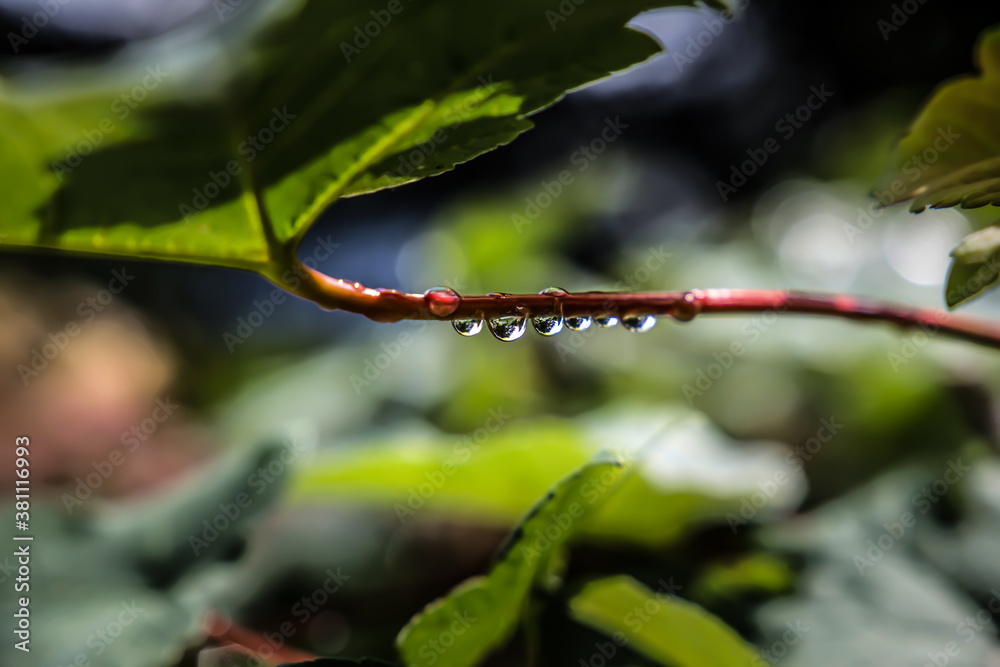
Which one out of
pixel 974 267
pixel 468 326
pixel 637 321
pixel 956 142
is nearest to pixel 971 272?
pixel 974 267

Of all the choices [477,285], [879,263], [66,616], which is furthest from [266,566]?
[879,263]

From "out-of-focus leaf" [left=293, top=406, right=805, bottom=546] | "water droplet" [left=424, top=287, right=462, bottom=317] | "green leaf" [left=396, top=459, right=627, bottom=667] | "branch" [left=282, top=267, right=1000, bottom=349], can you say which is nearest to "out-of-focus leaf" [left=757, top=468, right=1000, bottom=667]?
"out-of-focus leaf" [left=293, top=406, right=805, bottom=546]

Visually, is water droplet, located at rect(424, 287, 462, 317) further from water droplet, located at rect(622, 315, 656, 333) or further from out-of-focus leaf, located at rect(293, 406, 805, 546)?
out-of-focus leaf, located at rect(293, 406, 805, 546)

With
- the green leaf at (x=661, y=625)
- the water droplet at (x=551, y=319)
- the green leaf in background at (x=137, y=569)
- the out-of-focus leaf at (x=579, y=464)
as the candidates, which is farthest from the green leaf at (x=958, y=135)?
the green leaf in background at (x=137, y=569)

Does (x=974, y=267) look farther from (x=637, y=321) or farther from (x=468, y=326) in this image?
(x=468, y=326)

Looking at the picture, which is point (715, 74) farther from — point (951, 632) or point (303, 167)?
point (303, 167)

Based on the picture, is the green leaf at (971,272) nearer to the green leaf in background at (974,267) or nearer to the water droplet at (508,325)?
the green leaf in background at (974,267)
